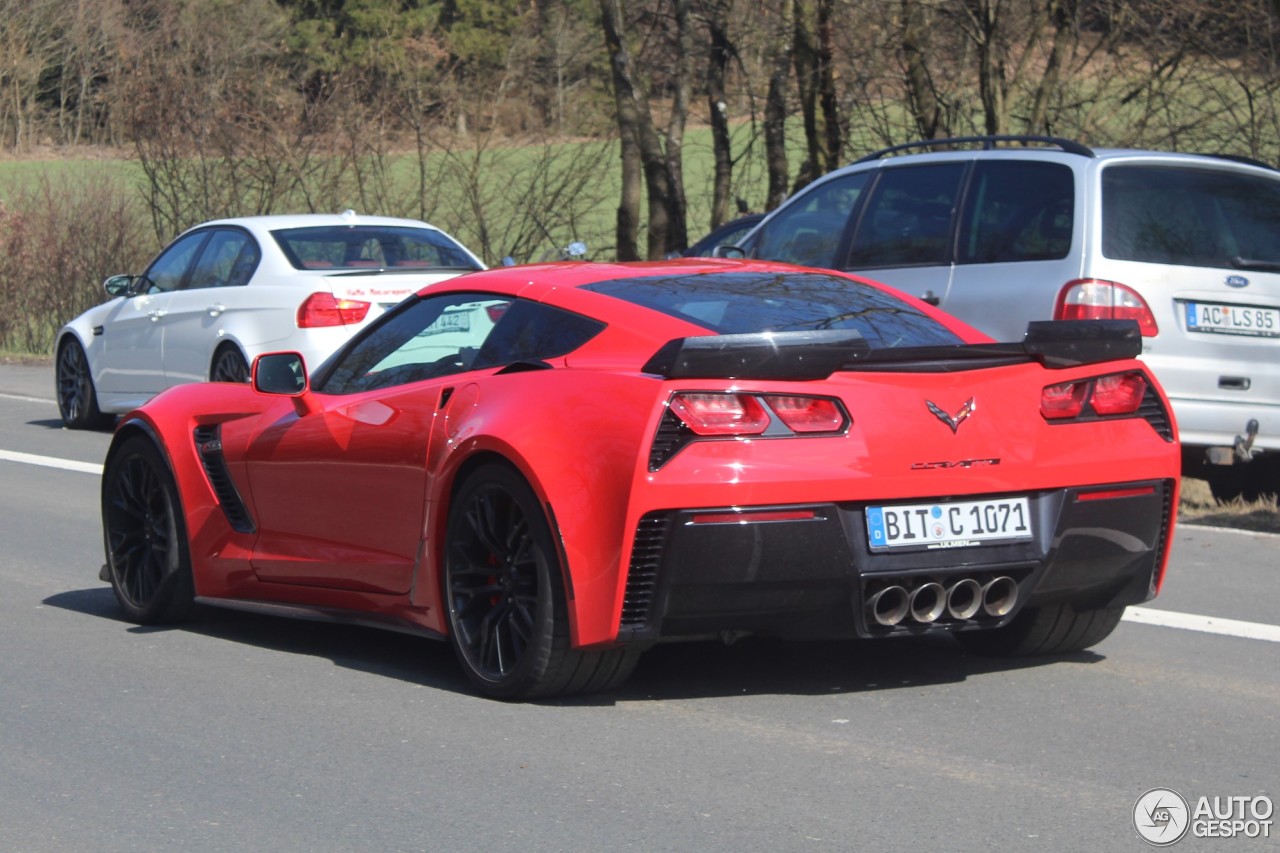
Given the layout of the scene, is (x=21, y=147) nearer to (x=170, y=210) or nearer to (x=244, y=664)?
(x=170, y=210)

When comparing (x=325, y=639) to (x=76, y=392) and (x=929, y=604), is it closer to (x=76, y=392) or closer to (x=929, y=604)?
(x=929, y=604)

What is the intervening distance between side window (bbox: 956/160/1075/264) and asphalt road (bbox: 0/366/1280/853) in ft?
8.24

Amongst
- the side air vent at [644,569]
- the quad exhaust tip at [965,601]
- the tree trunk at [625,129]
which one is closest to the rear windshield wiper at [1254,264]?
the quad exhaust tip at [965,601]

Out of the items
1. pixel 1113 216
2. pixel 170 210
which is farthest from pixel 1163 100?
pixel 170 210

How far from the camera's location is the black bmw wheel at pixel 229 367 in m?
12.6

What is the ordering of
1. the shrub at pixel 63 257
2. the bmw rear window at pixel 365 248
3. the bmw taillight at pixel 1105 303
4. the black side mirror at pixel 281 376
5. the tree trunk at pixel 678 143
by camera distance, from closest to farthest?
the black side mirror at pixel 281 376, the bmw taillight at pixel 1105 303, the bmw rear window at pixel 365 248, the tree trunk at pixel 678 143, the shrub at pixel 63 257

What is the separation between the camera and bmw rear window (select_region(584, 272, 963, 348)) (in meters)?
5.70

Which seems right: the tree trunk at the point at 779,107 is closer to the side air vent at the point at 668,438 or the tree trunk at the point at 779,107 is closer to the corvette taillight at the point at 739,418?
the corvette taillight at the point at 739,418

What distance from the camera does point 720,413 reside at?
5.06 metres

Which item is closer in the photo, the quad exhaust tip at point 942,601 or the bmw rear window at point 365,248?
the quad exhaust tip at point 942,601

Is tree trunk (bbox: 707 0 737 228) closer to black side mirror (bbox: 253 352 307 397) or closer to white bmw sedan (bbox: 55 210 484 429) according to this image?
white bmw sedan (bbox: 55 210 484 429)

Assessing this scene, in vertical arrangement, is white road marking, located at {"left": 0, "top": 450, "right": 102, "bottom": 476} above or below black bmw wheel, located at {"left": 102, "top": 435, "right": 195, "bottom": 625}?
Result: below

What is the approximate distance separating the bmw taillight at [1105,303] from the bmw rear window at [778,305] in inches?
110

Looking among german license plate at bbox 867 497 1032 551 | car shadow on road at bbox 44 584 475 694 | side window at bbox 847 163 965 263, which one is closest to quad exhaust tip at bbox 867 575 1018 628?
german license plate at bbox 867 497 1032 551
